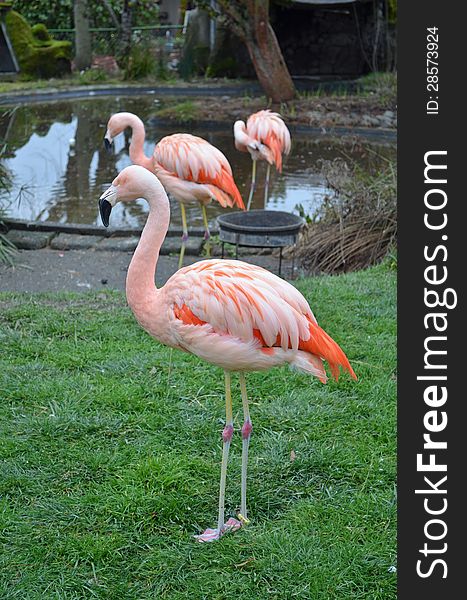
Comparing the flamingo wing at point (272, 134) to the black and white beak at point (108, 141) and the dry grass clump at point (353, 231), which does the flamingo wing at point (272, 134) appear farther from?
the black and white beak at point (108, 141)

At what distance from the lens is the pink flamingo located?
3096mm

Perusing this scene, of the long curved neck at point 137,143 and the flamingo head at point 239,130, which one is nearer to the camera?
the long curved neck at point 137,143

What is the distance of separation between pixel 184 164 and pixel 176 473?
311 cm

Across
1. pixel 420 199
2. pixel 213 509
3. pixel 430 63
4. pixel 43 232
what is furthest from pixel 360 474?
pixel 43 232

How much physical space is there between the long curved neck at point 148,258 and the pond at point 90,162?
443 centimetres

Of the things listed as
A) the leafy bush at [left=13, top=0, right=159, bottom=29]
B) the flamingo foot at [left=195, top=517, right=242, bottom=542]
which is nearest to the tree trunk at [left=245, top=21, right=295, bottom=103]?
the leafy bush at [left=13, top=0, right=159, bottom=29]

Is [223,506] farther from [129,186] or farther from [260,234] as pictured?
[260,234]

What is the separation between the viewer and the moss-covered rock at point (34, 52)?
20344mm

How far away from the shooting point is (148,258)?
3236 millimetres

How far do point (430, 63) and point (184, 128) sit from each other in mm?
12963

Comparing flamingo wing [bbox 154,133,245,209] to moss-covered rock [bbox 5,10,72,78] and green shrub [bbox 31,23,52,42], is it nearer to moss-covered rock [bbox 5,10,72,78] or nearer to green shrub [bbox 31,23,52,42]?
moss-covered rock [bbox 5,10,72,78]

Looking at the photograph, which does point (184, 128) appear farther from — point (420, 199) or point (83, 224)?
point (420, 199)

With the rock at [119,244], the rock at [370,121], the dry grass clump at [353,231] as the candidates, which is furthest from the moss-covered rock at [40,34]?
the dry grass clump at [353,231]

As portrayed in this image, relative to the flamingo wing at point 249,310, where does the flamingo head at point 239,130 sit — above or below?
above
